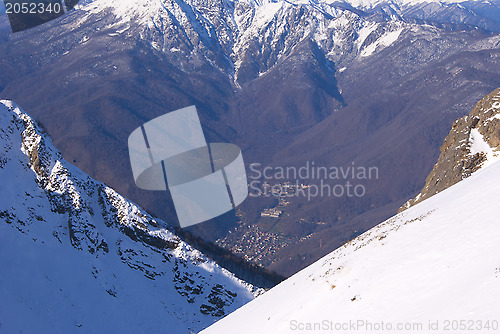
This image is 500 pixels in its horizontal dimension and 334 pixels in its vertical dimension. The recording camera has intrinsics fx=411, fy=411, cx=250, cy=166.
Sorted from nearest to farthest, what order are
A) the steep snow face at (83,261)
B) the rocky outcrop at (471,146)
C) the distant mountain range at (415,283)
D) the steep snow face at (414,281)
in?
the distant mountain range at (415,283), the steep snow face at (414,281), the steep snow face at (83,261), the rocky outcrop at (471,146)

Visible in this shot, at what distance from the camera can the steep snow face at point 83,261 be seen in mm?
30094

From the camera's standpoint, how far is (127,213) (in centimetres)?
4978

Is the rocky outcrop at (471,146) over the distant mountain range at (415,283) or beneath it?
beneath

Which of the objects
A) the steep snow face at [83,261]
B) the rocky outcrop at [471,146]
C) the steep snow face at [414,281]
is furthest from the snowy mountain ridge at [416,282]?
the steep snow face at [83,261]

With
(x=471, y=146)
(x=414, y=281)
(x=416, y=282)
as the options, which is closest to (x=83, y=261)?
(x=414, y=281)

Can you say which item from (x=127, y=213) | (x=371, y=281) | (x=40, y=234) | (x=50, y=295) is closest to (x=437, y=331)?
Answer: (x=371, y=281)

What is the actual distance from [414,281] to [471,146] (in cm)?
2683

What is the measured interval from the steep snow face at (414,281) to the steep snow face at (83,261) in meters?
15.3

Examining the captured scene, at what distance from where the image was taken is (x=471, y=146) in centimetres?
3706

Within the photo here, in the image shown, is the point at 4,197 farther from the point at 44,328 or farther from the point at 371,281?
the point at 371,281

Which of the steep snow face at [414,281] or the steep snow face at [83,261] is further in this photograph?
the steep snow face at [83,261]

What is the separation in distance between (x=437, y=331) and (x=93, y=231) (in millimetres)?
37149

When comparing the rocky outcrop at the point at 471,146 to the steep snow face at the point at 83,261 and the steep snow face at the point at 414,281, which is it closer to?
the steep snow face at the point at 414,281

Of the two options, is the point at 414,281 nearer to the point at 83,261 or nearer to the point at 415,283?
the point at 415,283
